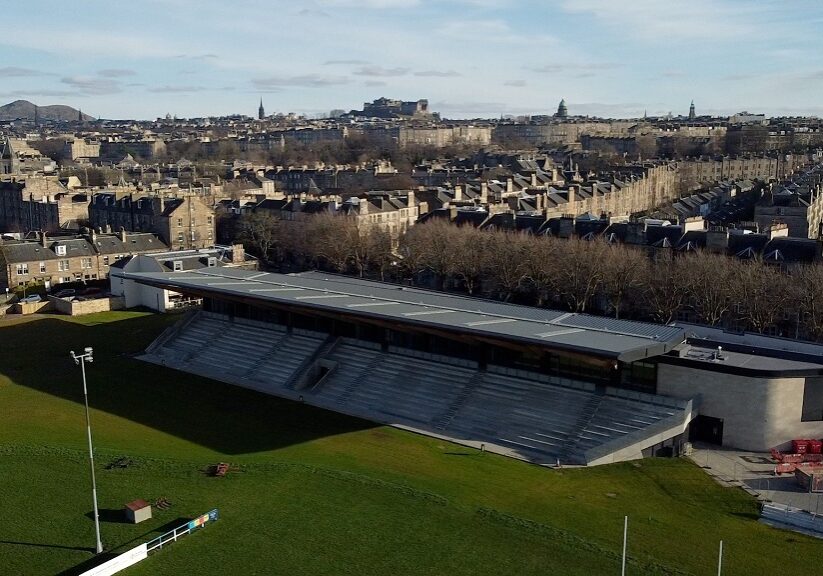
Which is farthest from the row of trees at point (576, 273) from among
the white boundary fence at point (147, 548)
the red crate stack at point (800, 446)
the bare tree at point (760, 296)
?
the white boundary fence at point (147, 548)

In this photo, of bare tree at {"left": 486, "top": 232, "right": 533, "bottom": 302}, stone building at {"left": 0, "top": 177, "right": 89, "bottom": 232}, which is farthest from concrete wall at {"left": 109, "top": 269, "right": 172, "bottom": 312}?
stone building at {"left": 0, "top": 177, "right": 89, "bottom": 232}

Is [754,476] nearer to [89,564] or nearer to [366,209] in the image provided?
[89,564]

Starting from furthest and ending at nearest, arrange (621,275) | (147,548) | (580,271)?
(580,271) → (621,275) → (147,548)

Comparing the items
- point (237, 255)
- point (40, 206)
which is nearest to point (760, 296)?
point (237, 255)

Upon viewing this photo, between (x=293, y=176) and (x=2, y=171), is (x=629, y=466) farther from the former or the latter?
(x=2, y=171)

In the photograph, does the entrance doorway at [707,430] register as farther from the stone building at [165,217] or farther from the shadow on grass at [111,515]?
the stone building at [165,217]

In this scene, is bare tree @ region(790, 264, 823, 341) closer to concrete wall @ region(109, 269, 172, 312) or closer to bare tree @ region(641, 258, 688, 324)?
bare tree @ region(641, 258, 688, 324)
